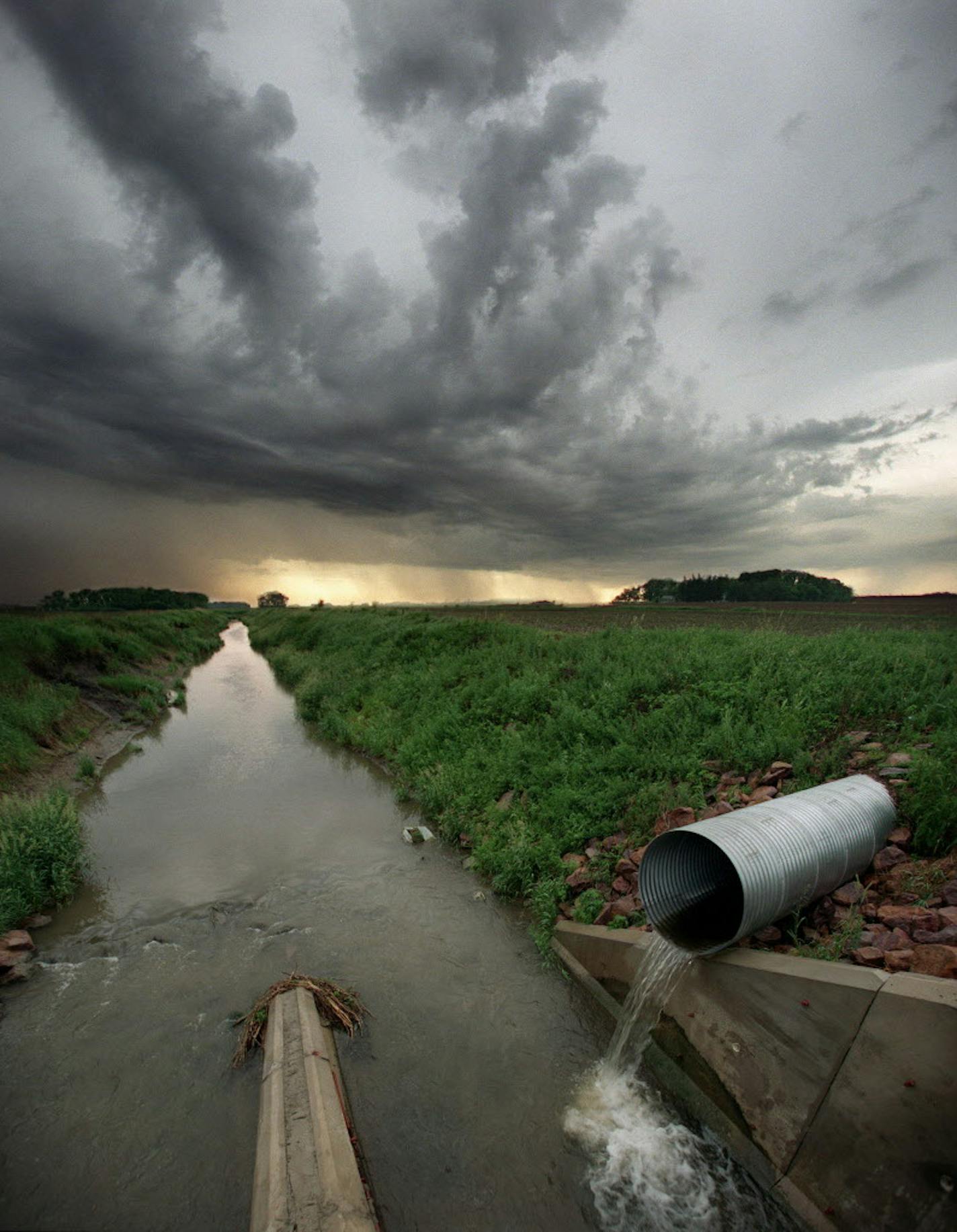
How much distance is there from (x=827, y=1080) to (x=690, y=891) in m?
1.96

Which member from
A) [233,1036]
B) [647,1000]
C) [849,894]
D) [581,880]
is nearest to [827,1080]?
[647,1000]

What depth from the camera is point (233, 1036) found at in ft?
16.7

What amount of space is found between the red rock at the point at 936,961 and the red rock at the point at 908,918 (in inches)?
16.8

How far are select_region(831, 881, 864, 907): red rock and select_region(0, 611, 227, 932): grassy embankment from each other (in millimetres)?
9088

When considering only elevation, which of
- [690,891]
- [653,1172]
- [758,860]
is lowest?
[653,1172]

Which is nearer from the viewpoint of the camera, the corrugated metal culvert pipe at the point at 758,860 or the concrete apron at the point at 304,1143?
the concrete apron at the point at 304,1143

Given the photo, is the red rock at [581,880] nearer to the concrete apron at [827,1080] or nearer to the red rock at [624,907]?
the red rock at [624,907]

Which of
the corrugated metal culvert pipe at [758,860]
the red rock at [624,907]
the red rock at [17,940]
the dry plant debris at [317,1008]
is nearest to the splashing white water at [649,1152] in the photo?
the corrugated metal culvert pipe at [758,860]

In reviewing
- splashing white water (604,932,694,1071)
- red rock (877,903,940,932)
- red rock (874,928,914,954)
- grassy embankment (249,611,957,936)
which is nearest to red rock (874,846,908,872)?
grassy embankment (249,611,957,936)

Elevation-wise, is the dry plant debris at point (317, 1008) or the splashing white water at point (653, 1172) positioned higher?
the dry plant debris at point (317, 1008)

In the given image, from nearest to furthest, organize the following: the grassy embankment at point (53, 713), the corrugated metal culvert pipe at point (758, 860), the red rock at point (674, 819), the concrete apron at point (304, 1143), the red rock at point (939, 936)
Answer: the concrete apron at point (304, 1143)
the red rock at point (939, 936)
the corrugated metal culvert pipe at point (758, 860)
the red rock at point (674, 819)
the grassy embankment at point (53, 713)

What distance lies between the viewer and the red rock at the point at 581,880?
6789 mm

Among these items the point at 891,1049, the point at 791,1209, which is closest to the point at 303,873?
the point at 791,1209

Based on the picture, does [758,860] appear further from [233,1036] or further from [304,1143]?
[233,1036]
